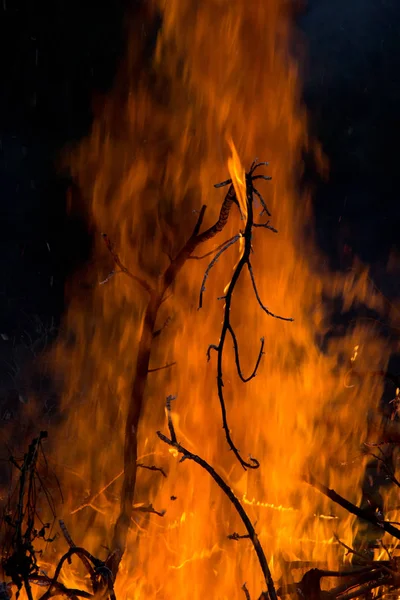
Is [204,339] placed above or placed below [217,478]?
above

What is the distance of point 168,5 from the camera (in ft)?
20.8

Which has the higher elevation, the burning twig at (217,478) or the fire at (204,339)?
the fire at (204,339)

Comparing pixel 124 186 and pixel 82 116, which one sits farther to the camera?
pixel 82 116

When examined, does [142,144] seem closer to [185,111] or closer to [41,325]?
[185,111]

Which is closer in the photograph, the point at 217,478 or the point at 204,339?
the point at 217,478

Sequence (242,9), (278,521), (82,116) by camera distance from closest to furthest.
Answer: (278,521)
(242,9)
(82,116)

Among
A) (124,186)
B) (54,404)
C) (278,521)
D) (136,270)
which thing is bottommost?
(278,521)

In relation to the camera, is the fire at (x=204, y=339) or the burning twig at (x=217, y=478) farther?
the fire at (x=204, y=339)

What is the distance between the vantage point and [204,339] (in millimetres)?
6012

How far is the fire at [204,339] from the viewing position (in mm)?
5609

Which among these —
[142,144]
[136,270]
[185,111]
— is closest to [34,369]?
[136,270]

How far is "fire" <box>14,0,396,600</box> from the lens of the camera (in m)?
5.61

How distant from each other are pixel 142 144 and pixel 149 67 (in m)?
0.73

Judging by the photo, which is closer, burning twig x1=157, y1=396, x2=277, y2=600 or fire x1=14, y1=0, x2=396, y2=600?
burning twig x1=157, y1=396, x2=277, y2=600
